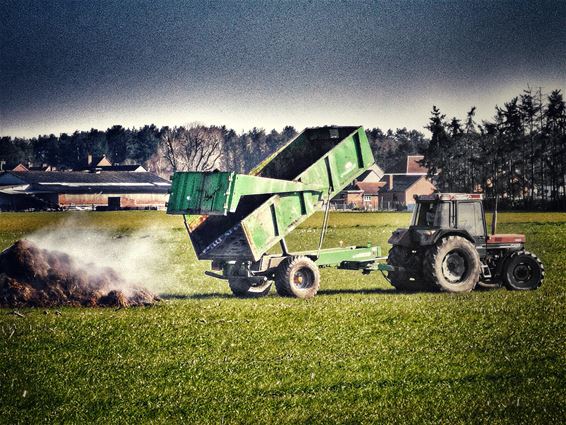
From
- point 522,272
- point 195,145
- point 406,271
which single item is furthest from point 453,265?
point 195,145

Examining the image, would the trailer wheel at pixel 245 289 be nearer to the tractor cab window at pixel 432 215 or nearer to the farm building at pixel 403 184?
the tractor cab window at pixel 432 215

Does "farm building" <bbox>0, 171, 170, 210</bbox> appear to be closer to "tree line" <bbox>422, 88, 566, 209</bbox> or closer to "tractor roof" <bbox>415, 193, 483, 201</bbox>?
"tree line" <bbox>422, 88, 566, 209</bbox>

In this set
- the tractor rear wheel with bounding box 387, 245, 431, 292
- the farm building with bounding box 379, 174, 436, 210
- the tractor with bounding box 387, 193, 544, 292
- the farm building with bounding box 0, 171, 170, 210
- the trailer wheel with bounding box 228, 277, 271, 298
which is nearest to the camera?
the tractor with bounding box 387, 193, 544, 292

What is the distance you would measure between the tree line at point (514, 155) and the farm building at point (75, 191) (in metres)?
66.3

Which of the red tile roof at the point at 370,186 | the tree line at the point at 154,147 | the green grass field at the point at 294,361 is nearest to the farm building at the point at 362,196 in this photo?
the red tile roof at the point at 370,186

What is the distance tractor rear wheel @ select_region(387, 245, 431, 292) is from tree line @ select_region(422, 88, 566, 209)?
8.43 metres

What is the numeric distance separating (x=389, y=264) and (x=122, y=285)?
6.72 m

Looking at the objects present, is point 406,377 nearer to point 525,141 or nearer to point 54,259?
point 54,259

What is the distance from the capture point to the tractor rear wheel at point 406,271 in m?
19.7

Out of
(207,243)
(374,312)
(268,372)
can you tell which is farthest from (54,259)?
(268,372)

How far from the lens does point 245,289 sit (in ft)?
66.1

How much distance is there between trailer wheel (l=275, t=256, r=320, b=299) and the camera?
18.9m

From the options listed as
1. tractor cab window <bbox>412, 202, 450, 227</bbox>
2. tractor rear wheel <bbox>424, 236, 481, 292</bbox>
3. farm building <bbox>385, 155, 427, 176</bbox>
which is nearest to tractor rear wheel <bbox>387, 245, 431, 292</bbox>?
tractor rear wheel <bbox>424, 236, 481, 292</bbox>

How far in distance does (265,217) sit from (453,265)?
4570 millimetres
